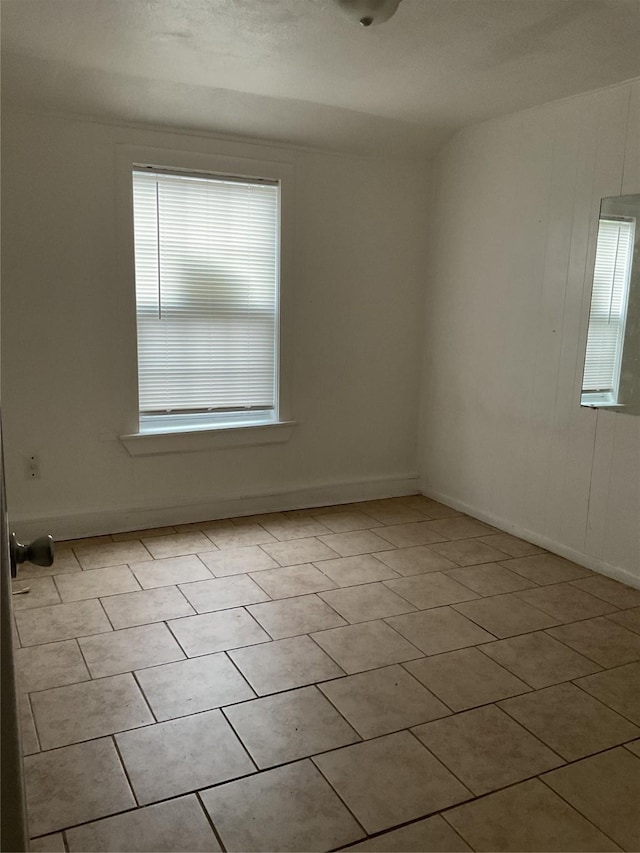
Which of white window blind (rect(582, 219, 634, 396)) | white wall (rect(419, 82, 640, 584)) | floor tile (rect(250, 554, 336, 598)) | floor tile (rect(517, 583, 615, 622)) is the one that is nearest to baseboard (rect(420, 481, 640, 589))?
white wall (rect(419, 82, 640, 584))

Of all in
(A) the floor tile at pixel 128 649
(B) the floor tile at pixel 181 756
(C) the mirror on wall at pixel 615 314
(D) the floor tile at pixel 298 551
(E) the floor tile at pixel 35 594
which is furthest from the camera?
(D) the floor tile at pixel 298 551

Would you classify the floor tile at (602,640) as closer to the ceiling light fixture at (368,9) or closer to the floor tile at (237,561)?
the floor tile at (237,561)

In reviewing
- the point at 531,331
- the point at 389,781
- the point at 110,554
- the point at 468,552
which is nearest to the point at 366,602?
the point at 468,552

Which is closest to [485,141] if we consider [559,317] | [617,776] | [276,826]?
[559,317]

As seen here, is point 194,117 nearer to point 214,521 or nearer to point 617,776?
point 214,521

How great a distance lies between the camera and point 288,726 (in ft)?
6.79

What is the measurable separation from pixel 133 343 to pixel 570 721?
2.69 m

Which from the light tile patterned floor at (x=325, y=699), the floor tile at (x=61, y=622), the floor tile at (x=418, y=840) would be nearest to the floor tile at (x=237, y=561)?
the light tile patterned floor at (x=325, y=699)

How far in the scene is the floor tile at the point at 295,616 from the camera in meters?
2.67

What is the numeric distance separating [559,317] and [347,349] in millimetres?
1304

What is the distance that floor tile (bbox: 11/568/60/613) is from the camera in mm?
2816

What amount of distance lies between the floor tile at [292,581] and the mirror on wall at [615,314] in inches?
61.6

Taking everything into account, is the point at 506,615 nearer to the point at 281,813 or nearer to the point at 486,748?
the point at 486,748

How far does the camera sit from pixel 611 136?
10.2 feet
